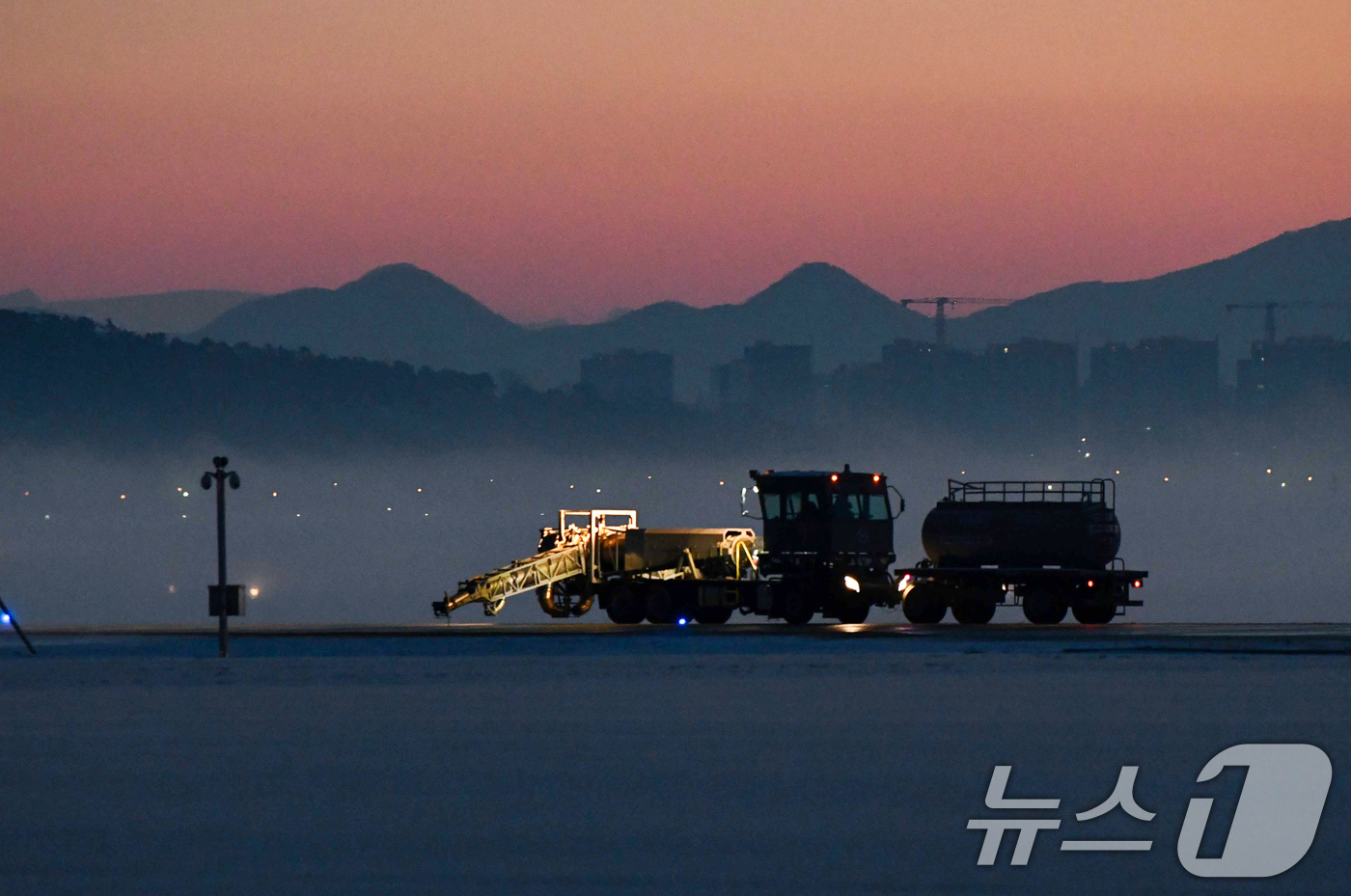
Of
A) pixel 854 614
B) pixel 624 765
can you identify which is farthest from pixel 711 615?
pixel 624 765

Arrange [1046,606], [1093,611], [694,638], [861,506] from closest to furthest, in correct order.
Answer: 1. [694,638]
2. [1046,606]
3. [1093,611]
4. [861,506]

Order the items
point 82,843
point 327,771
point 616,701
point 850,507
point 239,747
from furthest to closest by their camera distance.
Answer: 1. point 850,507
2. point 616,701
3. point 239,747
4. point 327,771
5. point 82,843

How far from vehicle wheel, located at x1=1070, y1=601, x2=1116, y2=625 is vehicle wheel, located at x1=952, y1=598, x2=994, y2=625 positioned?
2473 mm

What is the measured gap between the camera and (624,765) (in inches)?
1293

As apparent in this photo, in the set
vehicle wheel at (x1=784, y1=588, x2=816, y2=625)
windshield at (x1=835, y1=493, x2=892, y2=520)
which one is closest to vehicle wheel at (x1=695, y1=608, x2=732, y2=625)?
vehicle wheel at (x1=784, y1=588, x2=816, y2=625)

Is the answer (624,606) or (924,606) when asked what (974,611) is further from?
(624,606)

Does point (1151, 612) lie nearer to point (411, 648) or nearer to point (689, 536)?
point (689, 536)

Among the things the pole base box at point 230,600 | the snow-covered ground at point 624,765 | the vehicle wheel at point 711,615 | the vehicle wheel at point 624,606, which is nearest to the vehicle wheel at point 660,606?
the vehicle wheel at point 624,606

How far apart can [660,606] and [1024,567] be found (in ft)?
35.8

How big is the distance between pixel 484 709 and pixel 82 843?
16857mm

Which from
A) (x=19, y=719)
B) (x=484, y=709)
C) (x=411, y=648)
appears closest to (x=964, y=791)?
(x=484, y=709)

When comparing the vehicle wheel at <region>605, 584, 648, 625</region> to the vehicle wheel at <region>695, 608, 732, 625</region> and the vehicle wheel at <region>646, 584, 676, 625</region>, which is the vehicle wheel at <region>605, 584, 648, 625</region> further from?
the vehicle wheel at <region>695, 608, 732, 625</region>

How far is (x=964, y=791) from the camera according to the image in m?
29.7

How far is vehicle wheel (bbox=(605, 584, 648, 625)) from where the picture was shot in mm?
73000
